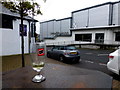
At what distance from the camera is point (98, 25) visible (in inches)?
758

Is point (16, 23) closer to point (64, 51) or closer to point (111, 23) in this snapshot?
point (64, 51)

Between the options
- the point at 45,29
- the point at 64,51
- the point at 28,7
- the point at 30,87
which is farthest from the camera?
the point at 45,29

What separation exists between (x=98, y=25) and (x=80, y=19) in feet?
16.1

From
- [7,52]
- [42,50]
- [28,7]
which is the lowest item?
[7,52]

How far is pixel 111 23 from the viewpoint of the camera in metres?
17.6

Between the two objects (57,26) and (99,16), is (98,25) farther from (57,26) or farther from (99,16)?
(57,26)

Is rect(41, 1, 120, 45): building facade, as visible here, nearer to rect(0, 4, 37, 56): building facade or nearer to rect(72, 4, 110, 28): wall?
rect(72, 4, 110, 28): wall

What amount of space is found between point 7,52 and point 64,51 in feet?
16.0

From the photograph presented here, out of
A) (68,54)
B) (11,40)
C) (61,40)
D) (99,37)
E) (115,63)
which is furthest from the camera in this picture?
(61,40)

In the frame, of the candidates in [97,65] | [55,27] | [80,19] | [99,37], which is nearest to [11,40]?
[97,65]

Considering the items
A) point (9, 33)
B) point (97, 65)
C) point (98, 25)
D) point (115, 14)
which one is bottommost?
point (97, 65)

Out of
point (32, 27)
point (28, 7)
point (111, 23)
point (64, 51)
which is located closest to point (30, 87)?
point (28, 7)

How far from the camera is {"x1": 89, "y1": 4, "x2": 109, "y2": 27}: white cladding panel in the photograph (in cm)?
1809

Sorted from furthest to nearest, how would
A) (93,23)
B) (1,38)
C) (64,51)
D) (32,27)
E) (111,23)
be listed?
(93,23) < (111,23) < (32,27) < (1,38) < (64,51)
